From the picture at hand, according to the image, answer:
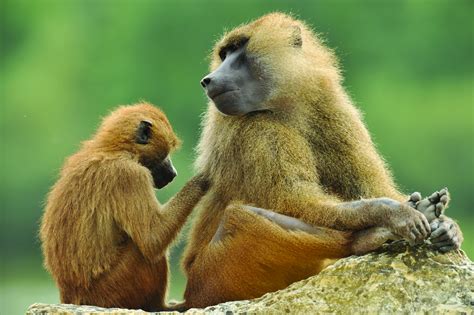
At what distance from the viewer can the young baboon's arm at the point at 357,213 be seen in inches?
260

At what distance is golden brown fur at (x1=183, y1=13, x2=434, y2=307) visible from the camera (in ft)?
22.7

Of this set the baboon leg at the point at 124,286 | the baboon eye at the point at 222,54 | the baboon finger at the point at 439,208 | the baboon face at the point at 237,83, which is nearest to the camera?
the baboon finger at the point at 439,208

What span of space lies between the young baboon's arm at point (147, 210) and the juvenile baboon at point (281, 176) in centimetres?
16

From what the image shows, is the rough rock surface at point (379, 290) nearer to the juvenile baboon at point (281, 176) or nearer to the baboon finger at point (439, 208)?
the juvenile baboon at point (281, 176)

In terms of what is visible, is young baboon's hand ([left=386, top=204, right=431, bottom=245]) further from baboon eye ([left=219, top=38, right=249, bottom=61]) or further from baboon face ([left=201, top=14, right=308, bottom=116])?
baboon eye ([left=219, top=38, right=249, bottom=61])

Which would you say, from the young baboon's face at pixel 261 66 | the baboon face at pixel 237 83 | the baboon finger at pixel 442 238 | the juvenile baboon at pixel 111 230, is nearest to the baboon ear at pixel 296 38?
the young baboon's face at pixel 261 66

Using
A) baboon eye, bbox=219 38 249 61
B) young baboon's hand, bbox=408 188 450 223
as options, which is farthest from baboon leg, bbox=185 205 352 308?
baboon eye, bbox=219 38 249 61

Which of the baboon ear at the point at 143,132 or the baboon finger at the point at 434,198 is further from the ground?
the baboon ear at the point at 143,132

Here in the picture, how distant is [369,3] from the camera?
3083 centimetres

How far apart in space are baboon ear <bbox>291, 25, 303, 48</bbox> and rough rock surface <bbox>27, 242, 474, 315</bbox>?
65.9 inches

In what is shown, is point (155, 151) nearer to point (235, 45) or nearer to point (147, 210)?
point (147, 210)

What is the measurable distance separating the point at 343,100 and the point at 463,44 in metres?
24.0

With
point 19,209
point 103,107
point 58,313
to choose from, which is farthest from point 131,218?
point 103,107

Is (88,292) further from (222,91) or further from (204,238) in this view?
(222,91)
